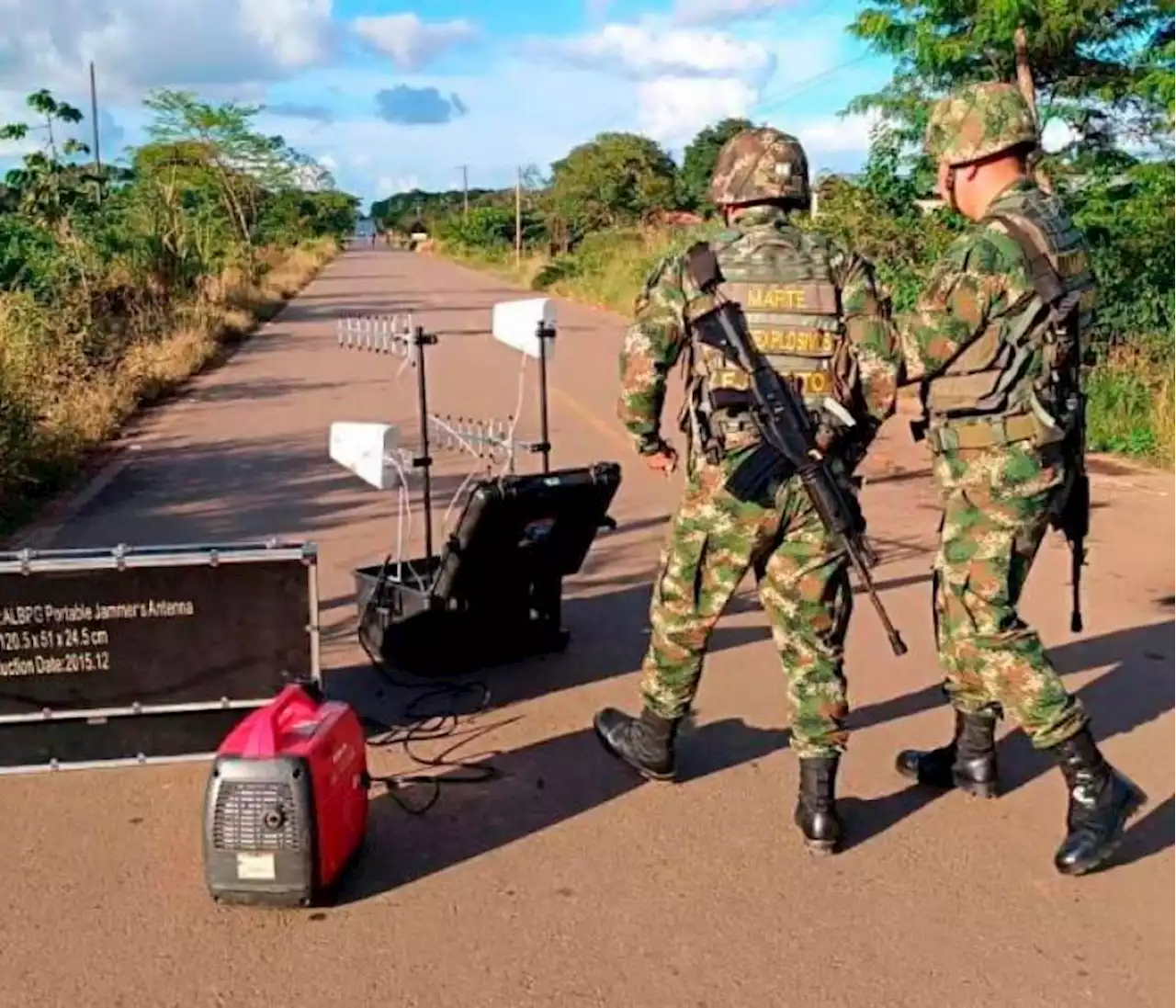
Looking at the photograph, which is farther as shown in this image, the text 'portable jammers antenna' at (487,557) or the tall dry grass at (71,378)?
the tall dry grass at (71,378)

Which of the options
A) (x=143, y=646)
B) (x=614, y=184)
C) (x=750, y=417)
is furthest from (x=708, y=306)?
(x=614, y=184)

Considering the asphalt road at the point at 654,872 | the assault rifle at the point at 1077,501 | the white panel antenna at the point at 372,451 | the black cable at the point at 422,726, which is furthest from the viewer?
the white panel antenna at the point at 372,451

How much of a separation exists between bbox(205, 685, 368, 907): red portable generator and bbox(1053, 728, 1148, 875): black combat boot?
6.25 ft

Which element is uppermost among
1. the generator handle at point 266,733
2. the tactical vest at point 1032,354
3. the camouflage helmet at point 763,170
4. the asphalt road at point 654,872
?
the camouflage helmet at point 763,170

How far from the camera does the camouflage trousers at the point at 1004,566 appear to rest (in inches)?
142

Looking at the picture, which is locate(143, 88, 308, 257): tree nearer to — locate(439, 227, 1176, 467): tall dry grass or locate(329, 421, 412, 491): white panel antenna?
locate(439, 227, 1176, 467): tall dry grass

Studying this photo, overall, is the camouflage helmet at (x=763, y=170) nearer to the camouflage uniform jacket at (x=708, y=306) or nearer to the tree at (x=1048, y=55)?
the camouflage uniform jacket at (x=708, y=306)

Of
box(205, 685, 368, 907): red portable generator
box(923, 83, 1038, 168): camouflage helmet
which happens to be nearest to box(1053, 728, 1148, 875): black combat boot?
box(923, 83, 1038, 168): camouflage helmet

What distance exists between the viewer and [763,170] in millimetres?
3652

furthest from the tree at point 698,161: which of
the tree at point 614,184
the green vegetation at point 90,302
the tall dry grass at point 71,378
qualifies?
the tall dry grass at point 71,378

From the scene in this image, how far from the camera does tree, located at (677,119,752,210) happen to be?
45188mm

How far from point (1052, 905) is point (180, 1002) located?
2.13 metres

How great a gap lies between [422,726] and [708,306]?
6.24ft

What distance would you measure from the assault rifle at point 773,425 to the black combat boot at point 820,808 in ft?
1.67
